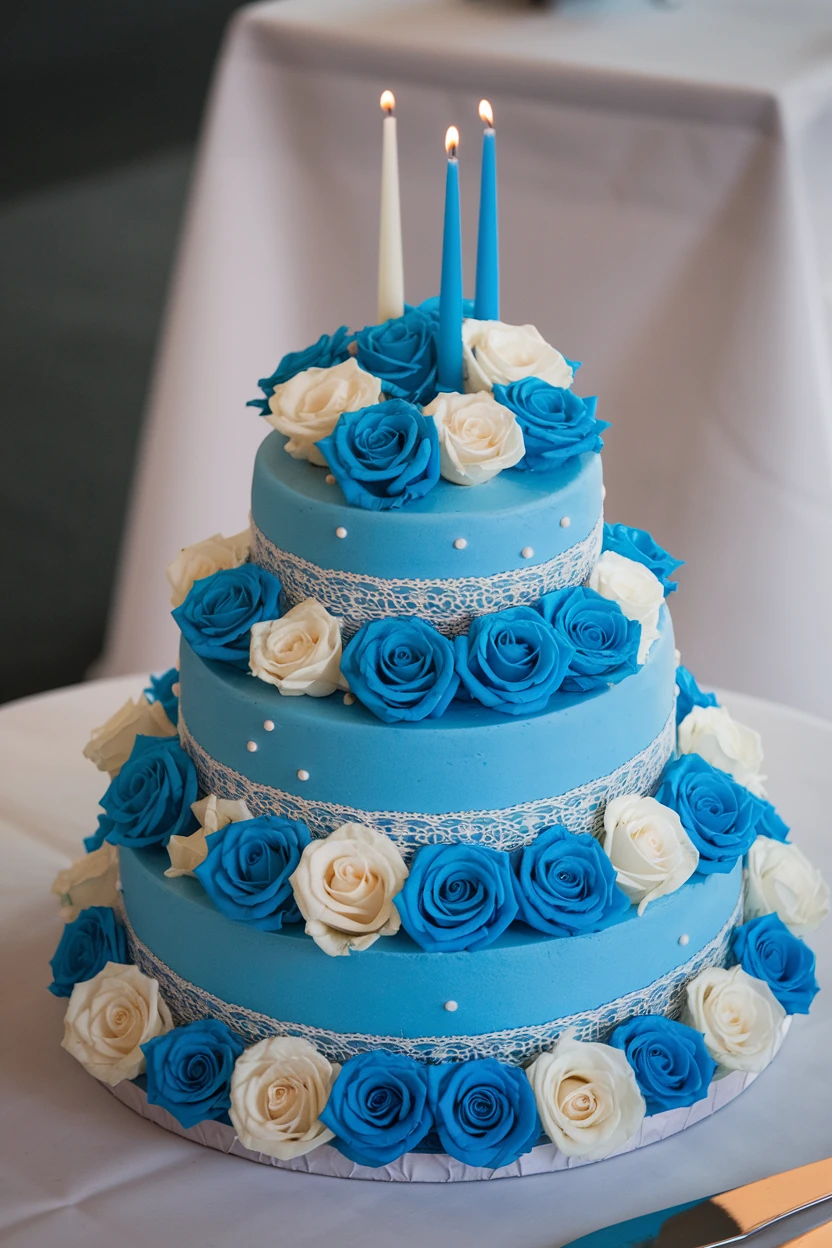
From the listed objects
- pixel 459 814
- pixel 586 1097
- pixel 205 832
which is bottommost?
pixel 586 1097

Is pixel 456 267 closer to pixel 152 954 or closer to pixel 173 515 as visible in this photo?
pixel 152 954

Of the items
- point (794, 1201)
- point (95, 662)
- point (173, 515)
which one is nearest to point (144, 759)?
point (794, 1201)

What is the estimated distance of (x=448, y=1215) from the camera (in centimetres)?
130

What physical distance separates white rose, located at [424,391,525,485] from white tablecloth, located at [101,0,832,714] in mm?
1342

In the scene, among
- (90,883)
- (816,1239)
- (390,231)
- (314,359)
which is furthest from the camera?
(90,883)

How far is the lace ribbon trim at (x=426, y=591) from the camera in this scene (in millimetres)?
→ 1347

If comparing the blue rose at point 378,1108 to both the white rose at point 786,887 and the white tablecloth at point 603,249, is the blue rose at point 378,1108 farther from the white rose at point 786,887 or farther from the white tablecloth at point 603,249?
the white tablecloth at point 603,249

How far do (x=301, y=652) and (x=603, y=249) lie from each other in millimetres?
1616

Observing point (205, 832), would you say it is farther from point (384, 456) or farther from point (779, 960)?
point (779, 960)

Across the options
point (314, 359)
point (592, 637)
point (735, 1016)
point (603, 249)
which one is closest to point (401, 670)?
point (592, 637)

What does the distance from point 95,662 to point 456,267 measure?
8.52 ft

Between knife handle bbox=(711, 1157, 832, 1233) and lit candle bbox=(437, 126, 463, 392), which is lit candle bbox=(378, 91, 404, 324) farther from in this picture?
knife handle bbox=(711, 1157, 832, 1233)

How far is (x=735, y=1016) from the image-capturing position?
4.80 feet

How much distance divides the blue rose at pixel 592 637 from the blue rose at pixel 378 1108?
0.39 metres
